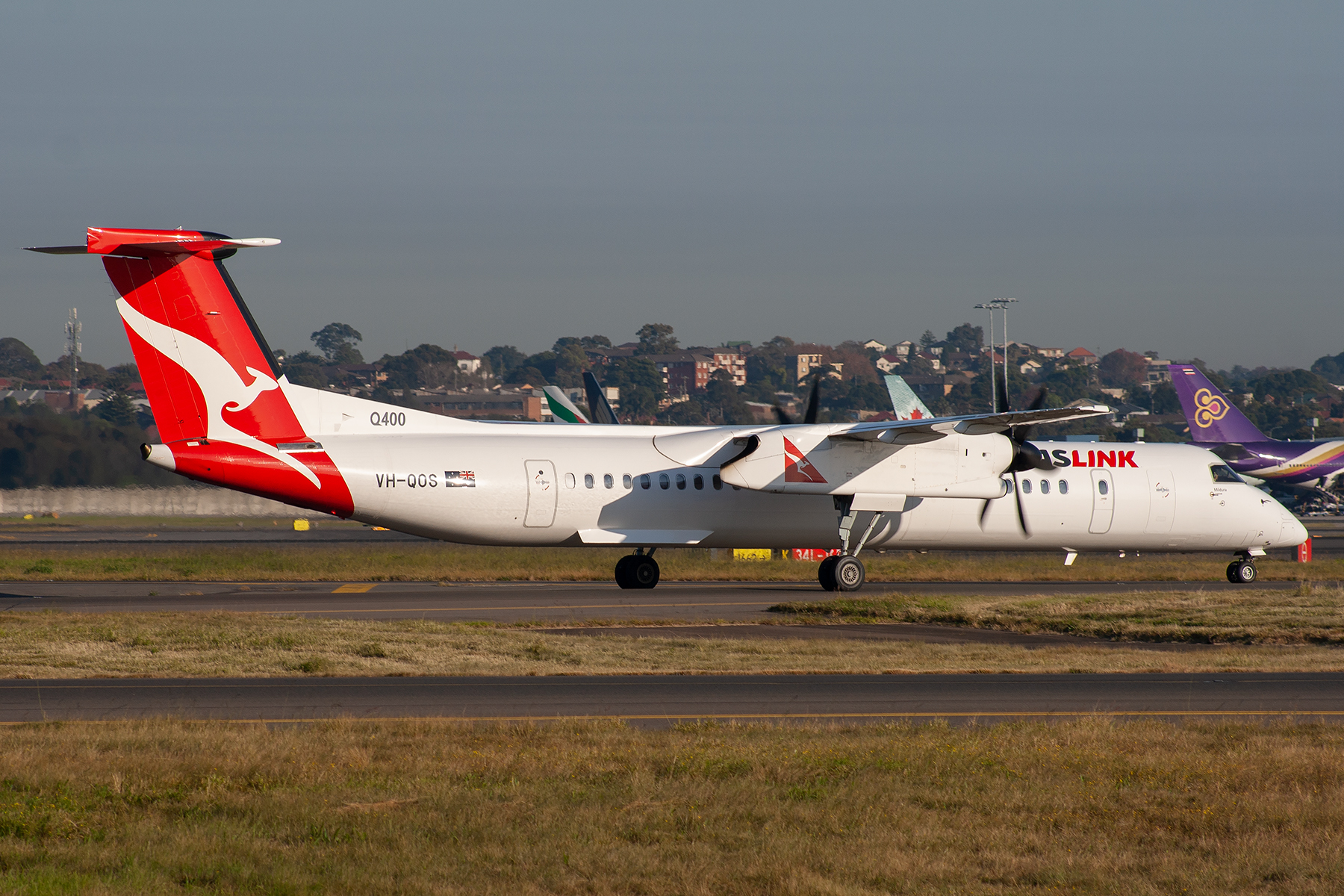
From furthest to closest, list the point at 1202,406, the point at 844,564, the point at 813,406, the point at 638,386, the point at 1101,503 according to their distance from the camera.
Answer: the point at 638,386 < the point at 1202,406 < the point at 813,406 < the point at 1101,503 < the point at 844,564

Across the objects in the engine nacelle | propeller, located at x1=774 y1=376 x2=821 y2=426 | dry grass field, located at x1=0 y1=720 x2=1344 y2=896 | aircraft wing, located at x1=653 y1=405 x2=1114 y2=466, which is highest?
propeller, located at x1=774 y1=376 x2=821 y2=426

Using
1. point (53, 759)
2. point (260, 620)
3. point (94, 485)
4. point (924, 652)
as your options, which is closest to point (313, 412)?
point (260, 620)

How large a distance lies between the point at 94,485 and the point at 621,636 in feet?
151

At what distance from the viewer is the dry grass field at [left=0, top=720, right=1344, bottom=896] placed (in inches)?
294

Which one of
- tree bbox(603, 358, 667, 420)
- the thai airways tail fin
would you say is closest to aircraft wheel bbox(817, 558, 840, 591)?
the thai airways tail fin

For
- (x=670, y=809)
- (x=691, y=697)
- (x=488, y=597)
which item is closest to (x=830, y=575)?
(x=488, y=597)

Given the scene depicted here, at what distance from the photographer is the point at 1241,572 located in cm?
3297

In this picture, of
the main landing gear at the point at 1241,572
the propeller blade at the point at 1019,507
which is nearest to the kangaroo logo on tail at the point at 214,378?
the propeller blade at the point at 1019,507

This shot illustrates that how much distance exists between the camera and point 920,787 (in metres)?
9.80

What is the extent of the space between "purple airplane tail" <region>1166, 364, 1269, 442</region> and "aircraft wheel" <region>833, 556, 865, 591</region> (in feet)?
103

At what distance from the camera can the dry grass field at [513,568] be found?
112 ft

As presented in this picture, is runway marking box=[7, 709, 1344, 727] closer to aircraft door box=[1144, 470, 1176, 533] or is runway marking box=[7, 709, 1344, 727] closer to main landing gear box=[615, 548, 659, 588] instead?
main landing gear box=[615, 548, 659, 588]

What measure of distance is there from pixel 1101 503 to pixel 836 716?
67.1ft

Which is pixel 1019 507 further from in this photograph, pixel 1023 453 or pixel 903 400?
pixel 903 400
